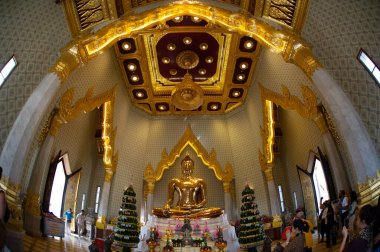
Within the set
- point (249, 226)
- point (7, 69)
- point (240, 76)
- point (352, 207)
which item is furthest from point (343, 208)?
point (7, 69)

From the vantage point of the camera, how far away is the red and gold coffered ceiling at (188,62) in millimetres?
12102

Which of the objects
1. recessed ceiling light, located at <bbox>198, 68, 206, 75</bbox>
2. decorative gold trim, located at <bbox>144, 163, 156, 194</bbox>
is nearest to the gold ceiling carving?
recessed ceiling light, located at <bbox>198, 68, 206, 75</bbox>

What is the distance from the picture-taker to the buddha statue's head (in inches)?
583

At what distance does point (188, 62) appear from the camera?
13641 mm

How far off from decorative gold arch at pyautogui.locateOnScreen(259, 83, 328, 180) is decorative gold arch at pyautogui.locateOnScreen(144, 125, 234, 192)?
1.97 meters

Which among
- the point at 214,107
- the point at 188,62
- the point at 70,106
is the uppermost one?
the point at 188,62

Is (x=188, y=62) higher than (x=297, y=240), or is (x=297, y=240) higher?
(x=188, y=62)

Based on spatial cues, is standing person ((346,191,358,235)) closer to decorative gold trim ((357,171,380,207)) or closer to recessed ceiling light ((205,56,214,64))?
decorative gold trim ((357,171,380,207))

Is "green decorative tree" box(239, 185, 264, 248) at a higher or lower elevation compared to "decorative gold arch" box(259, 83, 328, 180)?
lower

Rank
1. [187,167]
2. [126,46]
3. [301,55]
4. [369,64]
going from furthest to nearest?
[187,167], [126,46], [301,55], [369,64]

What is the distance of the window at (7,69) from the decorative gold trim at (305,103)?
7.96m

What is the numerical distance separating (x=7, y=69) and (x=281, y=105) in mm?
8786

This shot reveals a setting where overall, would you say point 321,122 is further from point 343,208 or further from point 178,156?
point 178,156

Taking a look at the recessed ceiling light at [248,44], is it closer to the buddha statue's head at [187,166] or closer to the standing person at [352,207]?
the buddha statue's head at [187,166]
